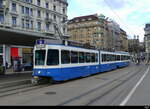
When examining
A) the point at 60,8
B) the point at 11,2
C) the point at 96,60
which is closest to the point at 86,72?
the point at 96,60

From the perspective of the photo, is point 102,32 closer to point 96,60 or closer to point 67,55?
point 96,60

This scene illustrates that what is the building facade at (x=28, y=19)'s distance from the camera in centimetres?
3944

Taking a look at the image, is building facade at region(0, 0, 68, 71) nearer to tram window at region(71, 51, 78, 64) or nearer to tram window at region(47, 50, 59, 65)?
tram window at region(71, 51, 78, 64)

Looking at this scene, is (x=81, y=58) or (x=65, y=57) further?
(x=81, y=58)

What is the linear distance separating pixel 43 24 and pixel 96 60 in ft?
100

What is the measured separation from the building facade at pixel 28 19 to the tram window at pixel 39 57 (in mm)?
19460

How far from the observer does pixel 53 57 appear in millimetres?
13578

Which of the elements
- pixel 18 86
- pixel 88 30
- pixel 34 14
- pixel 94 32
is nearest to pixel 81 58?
pixel 18 86

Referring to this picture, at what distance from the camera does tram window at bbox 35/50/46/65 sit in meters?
13.7

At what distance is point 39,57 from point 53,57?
1.00m

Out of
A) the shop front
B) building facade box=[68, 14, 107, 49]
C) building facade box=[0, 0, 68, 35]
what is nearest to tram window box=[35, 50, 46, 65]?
the shop front

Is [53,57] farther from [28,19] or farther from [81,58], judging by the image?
[28,19]

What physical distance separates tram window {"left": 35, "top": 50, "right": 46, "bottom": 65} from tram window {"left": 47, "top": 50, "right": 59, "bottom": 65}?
381mm

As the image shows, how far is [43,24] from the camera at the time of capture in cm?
4912
